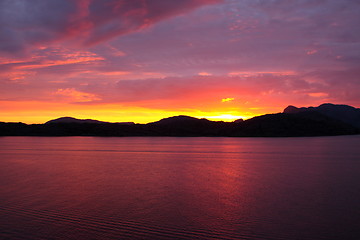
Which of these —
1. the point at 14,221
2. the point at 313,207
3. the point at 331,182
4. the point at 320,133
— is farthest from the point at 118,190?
the point at 320,133

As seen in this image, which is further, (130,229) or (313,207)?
(313,207)

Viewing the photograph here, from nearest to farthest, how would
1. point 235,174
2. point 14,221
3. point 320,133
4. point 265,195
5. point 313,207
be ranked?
point 14,221 → point 313,207 → point 265,195 → point 235,174 → point 320,133

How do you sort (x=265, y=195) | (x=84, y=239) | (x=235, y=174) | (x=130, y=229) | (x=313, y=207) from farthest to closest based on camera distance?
(x=235, y=174)
(x=265, y=195)
(x=313, y=207)
(x=130, y=229)
(x=84, y=239)

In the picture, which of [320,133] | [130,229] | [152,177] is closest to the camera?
[130,229]

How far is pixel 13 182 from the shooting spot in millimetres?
20828

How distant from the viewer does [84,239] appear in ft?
32.3

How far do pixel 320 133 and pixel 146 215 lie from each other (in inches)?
7814

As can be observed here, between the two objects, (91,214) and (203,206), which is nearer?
(91,214)

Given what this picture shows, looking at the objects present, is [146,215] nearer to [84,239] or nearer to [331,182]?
[84,239]

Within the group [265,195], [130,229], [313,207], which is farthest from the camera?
[265,195]

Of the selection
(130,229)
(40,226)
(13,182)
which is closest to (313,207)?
(130,229)

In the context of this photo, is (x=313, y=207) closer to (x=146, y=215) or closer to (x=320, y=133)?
(x=146, y=215)

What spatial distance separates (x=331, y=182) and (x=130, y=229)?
1597 cm

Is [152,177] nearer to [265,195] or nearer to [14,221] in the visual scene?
[265,195]
